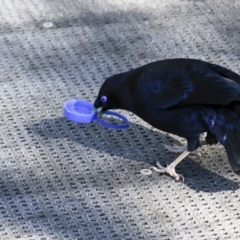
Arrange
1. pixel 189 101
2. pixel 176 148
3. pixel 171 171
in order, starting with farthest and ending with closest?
pixel 176 148 < pixel 171 171 < pixel 189 101

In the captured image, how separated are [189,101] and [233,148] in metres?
0.35

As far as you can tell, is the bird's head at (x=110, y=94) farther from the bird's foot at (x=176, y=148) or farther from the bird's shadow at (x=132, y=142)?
the bird's foot at (x=176, y=148)

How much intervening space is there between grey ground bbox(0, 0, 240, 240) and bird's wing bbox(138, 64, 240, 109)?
44cm

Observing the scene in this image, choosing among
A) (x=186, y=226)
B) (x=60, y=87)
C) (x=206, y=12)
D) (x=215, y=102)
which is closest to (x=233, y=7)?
(x=206, y=12)

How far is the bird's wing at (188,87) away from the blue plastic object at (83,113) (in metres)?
0.40

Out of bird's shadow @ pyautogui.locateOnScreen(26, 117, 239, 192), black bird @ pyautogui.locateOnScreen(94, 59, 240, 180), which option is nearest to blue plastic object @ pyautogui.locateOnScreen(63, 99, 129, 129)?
bird's shadow @ pyautogui.locateOnScreen(26, 117, 239, 192)

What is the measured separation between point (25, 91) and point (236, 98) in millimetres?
1546

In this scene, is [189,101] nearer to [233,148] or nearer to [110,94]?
[233,148]

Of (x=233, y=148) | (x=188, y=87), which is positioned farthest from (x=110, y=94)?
(x=233, y=148)

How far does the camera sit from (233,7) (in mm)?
6082

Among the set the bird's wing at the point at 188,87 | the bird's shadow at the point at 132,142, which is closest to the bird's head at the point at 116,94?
the bird's wing at the point at 188,87

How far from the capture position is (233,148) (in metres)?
4.28

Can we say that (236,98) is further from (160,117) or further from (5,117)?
(5,117)

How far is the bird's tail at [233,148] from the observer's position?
426 cm
